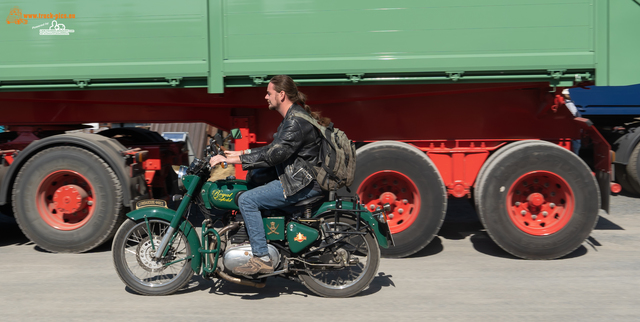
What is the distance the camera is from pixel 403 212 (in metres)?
5.75

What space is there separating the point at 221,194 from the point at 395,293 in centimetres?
167

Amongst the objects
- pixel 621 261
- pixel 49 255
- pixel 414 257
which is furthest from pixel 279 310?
pixel 621 261

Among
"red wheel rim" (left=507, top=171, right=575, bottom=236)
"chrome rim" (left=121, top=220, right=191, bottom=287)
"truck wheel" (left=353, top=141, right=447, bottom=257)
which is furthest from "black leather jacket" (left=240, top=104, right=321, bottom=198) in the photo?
"red wheel rim" (left=507, top=171, right=575, bottom=236)

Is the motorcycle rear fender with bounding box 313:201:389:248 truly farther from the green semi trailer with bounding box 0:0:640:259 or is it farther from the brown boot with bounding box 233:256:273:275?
the green semi trailer with bounding box 0:0:640:259

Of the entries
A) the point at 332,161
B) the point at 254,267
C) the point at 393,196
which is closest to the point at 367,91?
the point at 393,196

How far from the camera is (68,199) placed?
5.69m

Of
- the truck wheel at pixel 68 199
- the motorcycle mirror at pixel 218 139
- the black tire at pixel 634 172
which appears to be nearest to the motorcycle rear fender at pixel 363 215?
the motorcycle mirror at pixel 218 139

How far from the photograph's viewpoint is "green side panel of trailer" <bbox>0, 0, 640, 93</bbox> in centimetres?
515

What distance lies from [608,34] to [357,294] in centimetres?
340

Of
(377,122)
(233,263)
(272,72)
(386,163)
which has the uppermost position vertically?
(272,72)

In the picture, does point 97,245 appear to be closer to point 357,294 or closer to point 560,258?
point 357,294

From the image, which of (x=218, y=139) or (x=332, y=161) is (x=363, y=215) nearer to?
(x=332, y=161)

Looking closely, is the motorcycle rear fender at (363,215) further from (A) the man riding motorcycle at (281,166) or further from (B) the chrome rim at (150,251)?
(B) the chrome rim at (150,251)

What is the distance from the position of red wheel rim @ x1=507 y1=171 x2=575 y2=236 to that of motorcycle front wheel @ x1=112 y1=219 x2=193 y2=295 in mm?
3279
